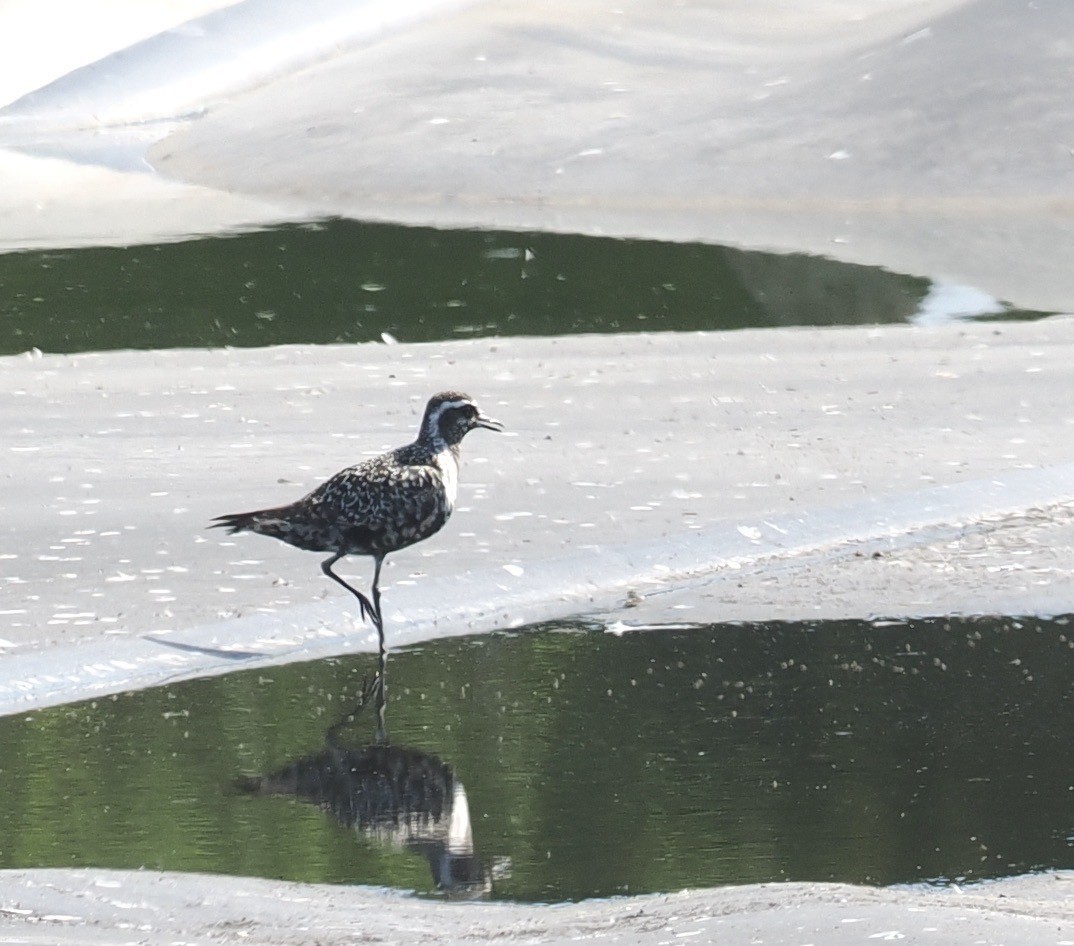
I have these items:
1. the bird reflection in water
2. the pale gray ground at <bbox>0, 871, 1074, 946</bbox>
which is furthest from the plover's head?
the pale gray ground at <bbox>0, 871, 1074, 946</bbox>

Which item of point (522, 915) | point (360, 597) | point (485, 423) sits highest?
point (485, 423)

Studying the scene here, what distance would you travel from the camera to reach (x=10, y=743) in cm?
559

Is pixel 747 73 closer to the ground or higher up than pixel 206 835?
higher up

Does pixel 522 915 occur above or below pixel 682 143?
below

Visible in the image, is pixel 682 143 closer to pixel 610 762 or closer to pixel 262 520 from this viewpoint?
pixel 262 520

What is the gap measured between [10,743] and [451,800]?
1236 mm

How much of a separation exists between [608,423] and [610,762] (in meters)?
4.20

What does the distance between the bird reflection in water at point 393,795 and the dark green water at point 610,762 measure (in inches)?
0.5

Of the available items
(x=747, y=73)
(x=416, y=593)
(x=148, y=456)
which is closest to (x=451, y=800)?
(x=416, y=593)

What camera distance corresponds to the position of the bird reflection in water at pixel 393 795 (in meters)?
4.76

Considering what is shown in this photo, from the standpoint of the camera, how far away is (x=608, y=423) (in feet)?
31.2

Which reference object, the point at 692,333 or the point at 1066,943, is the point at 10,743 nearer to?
the point at 1066,943

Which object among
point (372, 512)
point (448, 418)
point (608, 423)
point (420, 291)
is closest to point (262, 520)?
point (372, 512)

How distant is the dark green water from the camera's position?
4773 millimetres
